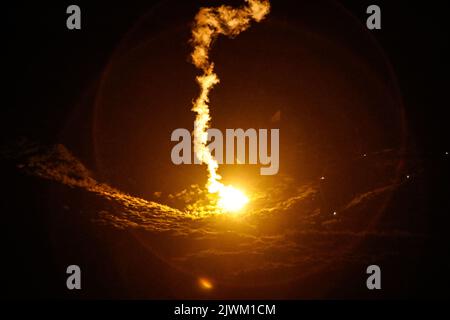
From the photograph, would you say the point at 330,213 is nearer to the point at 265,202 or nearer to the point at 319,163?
the point at 265,202

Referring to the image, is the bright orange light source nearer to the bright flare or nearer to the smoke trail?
the bright flare

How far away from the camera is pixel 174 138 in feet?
30.4

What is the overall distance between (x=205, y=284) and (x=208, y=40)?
6257 mm

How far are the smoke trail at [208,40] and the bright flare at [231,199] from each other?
31 cm

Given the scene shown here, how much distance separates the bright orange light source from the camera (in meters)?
4.78

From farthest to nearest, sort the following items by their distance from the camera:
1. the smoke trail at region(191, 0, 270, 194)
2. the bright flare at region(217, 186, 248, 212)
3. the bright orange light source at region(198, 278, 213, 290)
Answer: the smoke trail at region(191, 0, 270, 194) → the bright flare at region(217, 186, 248, 212) → the bright orange light source at region(198, 278, 213, 290)

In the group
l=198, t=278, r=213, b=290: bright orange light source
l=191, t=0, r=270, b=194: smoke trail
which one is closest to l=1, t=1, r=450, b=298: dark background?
l=191, t=0, r=270, b=194: smoke trail

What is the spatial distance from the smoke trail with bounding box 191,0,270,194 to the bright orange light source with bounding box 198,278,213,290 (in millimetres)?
3203

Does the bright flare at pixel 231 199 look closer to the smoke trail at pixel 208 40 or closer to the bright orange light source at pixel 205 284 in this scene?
the smoke trail at pixel 208 40

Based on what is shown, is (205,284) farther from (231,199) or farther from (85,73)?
(85,73)

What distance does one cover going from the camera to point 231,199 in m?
7.25

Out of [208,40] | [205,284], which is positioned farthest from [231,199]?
[208,40]

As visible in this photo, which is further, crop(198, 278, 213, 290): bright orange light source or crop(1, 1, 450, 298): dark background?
crop(1, 1, 450, 298): dark background

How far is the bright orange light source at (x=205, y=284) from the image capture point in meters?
4.78
